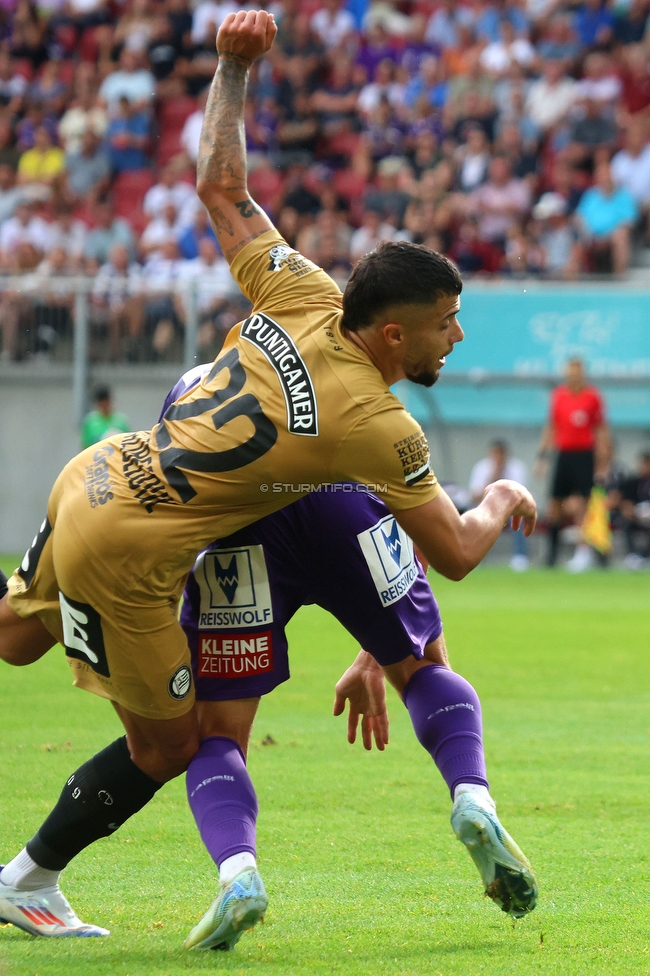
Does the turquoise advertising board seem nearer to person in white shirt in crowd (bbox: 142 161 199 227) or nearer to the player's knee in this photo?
person in white shirt in crowd (bbox: 142 161 199 227)

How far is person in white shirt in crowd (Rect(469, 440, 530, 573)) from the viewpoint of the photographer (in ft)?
54.5

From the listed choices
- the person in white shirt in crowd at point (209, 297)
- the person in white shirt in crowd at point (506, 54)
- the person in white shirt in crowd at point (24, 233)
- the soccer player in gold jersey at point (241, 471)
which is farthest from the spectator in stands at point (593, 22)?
the soccer player in gold jersey at point (241, 471)

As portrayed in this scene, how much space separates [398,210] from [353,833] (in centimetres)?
1354

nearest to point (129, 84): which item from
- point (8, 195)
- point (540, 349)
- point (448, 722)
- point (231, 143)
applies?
point (8, 195)

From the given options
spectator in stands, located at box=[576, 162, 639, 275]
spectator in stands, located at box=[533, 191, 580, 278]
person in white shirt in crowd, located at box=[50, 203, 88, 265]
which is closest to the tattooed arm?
spectator in stands, located at box=[533, 191, 580, 278]

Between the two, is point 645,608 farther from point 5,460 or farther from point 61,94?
point 61,94

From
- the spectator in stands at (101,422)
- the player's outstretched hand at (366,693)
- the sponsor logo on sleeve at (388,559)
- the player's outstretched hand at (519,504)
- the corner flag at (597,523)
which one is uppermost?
the player's outstretched hand at (519,504)

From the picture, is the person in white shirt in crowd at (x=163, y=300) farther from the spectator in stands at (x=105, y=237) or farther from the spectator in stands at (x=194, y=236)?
the spectator in stands at (x=105, y=237)

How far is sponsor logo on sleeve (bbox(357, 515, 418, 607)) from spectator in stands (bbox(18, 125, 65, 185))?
Result: 16689 millimetres

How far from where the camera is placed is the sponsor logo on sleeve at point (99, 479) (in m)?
3.45

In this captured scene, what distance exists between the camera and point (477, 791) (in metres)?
3.53

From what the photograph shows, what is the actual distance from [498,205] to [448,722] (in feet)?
47.1

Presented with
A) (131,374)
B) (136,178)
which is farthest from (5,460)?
(136,178)

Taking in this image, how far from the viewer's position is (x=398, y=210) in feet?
56.9
